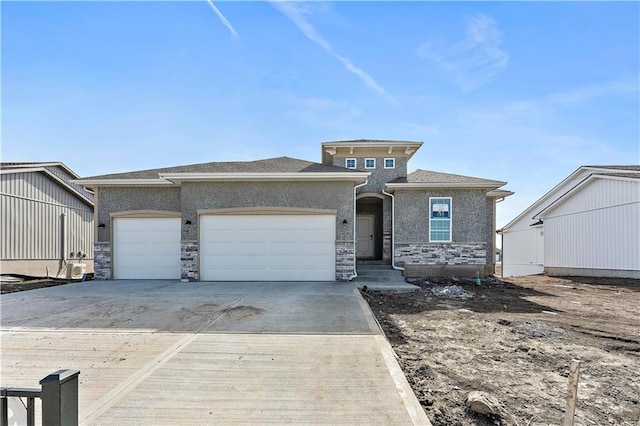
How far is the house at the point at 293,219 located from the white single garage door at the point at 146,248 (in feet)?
0.12

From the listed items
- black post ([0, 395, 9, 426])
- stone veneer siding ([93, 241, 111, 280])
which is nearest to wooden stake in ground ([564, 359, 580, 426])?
black post ([0, 395, 9, 426])

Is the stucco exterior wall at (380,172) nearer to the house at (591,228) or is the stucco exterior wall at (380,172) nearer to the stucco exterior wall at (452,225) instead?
the stucco exterior wall at (452,225)

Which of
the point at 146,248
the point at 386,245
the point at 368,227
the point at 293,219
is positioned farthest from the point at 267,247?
the point at 368,227

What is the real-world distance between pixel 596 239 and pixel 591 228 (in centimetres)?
57

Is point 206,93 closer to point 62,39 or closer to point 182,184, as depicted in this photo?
point 182,184

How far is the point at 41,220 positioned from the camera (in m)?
16.6

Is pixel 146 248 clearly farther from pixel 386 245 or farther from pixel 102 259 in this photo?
pixel 386 245

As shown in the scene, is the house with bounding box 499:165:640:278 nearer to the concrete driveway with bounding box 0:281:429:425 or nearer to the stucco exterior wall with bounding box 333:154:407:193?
the stucco exterior wall with bounding box 333:154:407:193

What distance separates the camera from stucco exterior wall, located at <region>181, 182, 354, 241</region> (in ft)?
36.3

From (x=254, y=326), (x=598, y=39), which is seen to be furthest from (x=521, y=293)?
(x=254, y=326)

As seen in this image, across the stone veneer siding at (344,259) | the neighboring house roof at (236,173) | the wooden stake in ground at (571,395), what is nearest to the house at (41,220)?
the neighboring house roof at (236,173)

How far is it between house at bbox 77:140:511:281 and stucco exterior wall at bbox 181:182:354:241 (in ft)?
0.11

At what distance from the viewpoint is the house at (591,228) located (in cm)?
1267

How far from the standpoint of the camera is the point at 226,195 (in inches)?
442
